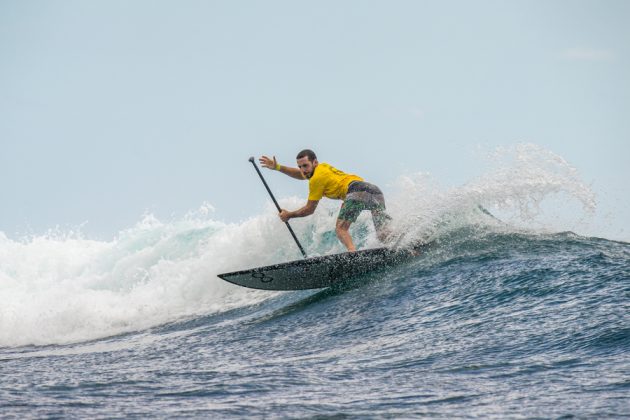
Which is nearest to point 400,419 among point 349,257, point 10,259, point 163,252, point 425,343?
point 425,343

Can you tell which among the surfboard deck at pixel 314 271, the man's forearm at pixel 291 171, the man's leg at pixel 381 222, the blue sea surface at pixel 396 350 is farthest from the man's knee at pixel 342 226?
the man's forearm at pixel 291 171

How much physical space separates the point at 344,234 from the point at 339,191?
645 millimetres

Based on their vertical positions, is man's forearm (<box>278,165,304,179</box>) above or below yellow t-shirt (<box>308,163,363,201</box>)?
above

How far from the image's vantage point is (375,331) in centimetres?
730

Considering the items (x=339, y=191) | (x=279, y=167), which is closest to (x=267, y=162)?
(x=279, y=167)

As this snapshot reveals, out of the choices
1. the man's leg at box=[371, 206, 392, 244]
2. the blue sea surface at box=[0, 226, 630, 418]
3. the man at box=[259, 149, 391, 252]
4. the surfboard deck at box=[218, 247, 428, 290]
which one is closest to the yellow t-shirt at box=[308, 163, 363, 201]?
the man at box=[259, 149, 391, 252]

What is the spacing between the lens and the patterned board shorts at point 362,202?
9.83 m

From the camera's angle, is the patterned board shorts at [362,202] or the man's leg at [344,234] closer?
the man's leg at [344,234]

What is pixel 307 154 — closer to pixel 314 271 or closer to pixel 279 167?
pixel 279 167

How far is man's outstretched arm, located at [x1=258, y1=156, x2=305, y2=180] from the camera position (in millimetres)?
10164

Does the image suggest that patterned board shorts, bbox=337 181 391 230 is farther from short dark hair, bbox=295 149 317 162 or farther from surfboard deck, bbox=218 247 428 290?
short dark hair, bbox=295 149 317 162

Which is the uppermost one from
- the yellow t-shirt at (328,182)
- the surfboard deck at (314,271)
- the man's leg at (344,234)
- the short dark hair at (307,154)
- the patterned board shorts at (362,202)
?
the short dark hair at (307,154)

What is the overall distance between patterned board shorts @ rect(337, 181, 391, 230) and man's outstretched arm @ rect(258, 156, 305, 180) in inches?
32.3

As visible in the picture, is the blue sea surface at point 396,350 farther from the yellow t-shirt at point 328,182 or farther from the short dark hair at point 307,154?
the short dark hair at point 307,154
